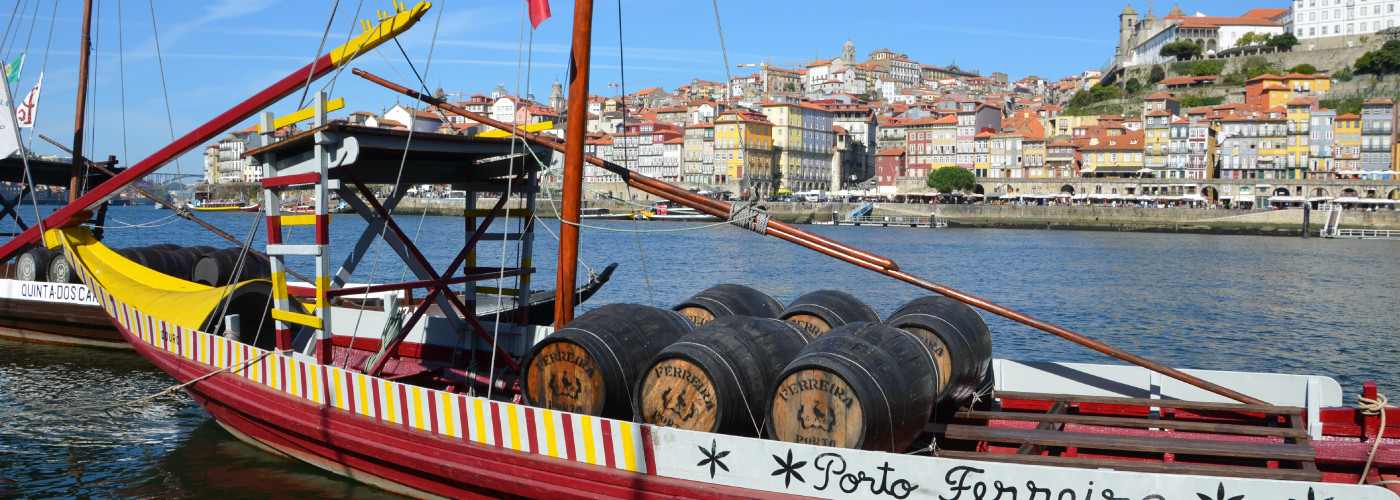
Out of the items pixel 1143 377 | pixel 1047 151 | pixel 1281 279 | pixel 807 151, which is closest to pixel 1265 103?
pixel 1047 151

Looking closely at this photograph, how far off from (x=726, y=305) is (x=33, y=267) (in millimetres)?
16807

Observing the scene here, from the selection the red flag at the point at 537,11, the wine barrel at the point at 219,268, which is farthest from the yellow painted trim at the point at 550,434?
the wine barrel at the point at 219,268

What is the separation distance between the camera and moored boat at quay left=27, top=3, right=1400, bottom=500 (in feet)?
27.2

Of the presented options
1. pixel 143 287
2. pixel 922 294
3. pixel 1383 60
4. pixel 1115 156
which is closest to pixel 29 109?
pixel 143 287

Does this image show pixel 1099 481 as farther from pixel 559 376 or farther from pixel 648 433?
pixel 559 376

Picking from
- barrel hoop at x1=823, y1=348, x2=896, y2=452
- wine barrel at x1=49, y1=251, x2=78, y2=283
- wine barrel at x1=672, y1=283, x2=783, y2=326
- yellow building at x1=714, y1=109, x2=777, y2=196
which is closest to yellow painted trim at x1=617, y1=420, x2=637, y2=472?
barrel hoop at x1=823, y1=348, x2=896, y2=452

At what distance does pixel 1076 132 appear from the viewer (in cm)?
13162

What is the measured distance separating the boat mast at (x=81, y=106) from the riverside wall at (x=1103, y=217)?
59.7 metres

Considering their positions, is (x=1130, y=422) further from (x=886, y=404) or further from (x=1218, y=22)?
(x=1218, y=22)

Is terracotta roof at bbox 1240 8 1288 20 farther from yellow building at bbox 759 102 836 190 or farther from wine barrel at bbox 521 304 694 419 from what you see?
wine barrel at bbox 521 304 694 419

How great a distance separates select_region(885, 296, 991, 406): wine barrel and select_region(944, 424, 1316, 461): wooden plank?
2.29 feet

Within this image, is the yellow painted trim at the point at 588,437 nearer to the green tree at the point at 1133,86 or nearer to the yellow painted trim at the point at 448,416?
the yellow painted trim at the point at 448,416

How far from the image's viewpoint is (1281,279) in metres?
45.4

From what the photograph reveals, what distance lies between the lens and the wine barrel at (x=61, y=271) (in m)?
21.2
